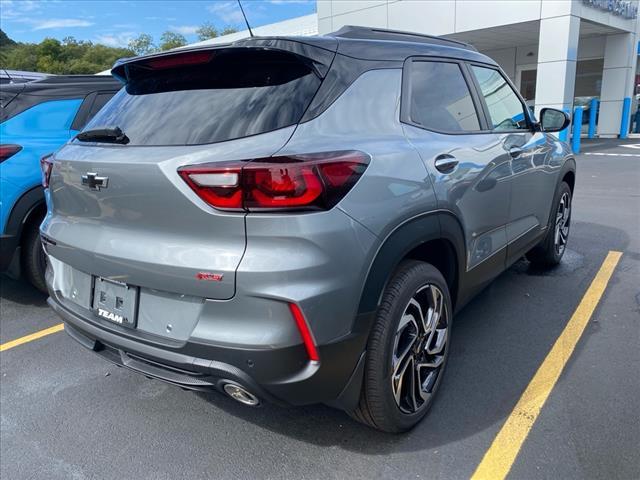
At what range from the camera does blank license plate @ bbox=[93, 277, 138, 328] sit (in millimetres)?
2180

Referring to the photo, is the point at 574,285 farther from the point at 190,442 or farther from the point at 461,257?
the point at 190,442

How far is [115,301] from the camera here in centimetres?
225

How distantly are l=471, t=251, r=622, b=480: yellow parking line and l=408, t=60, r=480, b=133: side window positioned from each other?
1461mm

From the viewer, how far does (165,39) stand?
310 ft

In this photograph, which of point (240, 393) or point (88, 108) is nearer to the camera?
point (240, 393)

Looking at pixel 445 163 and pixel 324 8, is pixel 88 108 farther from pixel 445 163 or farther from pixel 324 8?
pixel 324 8

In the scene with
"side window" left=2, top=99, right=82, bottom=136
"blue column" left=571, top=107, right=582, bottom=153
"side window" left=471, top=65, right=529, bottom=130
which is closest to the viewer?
"side window" left=471, top=65, right=529, bottom=130

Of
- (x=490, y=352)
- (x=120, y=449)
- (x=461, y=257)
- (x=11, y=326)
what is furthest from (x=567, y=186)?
(x=11, y=326)

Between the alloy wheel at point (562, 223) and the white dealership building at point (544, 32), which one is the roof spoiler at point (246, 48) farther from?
the white dealership building at point (544, 32)

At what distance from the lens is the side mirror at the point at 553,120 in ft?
13.3

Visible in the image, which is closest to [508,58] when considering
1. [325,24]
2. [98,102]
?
[325,24]

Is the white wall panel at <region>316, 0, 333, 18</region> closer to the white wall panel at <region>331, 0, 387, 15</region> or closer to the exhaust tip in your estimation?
the white wall panel at <region>331, 0, 387, 15</region>

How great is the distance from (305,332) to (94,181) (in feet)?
3.72

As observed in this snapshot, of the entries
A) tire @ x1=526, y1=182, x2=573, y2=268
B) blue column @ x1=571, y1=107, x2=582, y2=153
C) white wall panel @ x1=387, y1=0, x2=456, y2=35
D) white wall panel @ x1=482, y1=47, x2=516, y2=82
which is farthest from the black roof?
white wall panel @ x1=482, y1=47, x2=516, y2=82
